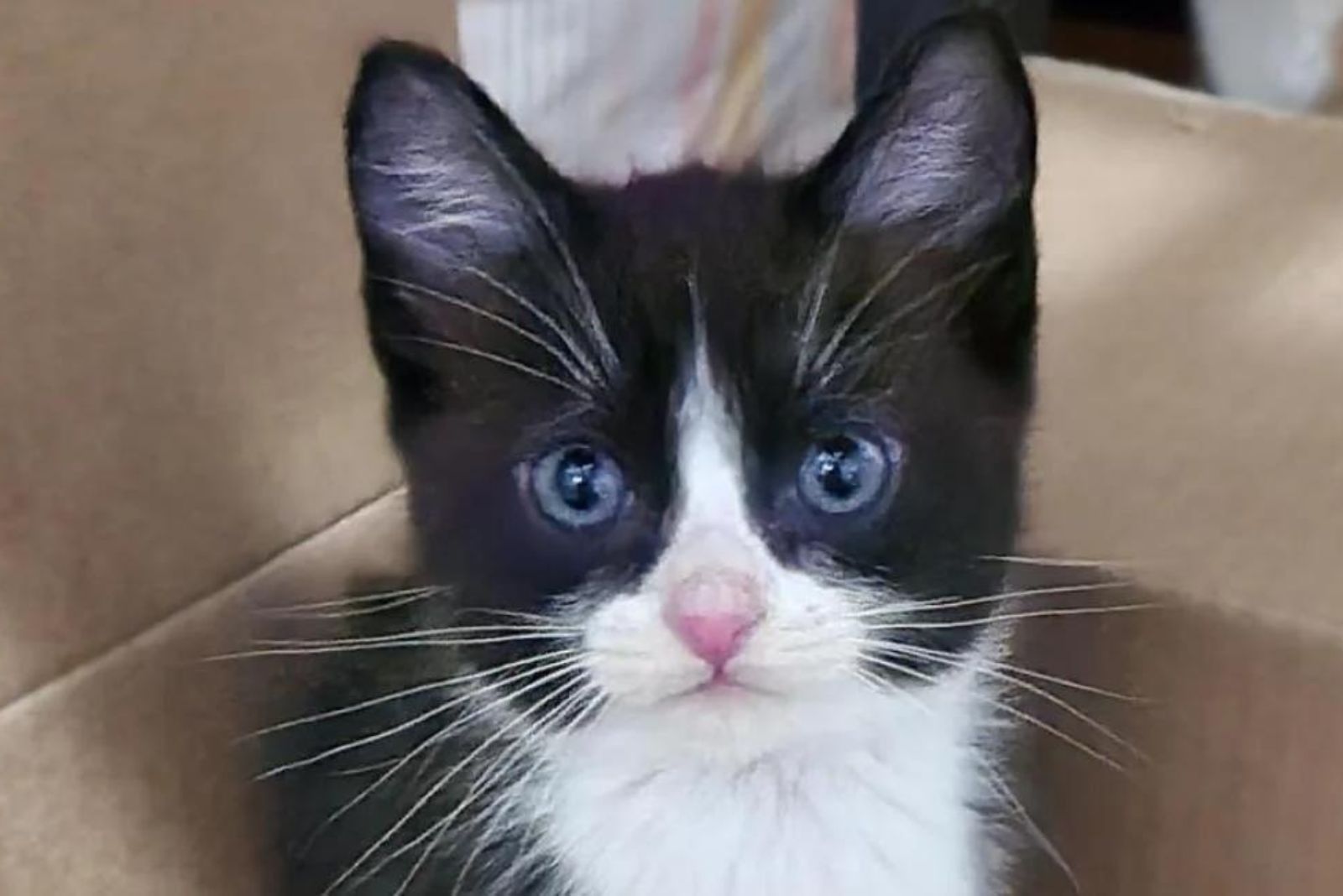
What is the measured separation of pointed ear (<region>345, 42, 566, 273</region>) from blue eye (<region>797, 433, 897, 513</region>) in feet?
0.50

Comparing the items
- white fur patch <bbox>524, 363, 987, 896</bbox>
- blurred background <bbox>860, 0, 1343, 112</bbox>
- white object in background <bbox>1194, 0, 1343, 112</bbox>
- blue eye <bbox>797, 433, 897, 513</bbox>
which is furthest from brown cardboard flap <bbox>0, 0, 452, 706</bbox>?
white object in background <bbox>1194, 0, 1343, 112</bbox>

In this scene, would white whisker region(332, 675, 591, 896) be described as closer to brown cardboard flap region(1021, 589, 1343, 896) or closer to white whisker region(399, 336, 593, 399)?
white whisker region(399, 336, 593, 399)

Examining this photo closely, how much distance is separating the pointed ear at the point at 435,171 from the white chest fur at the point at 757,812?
0.73ft

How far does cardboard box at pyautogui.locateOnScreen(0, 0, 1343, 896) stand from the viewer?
969mm

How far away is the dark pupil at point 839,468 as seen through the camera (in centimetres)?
81

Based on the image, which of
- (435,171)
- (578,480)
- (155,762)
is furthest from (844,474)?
(155,762)

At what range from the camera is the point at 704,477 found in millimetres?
794

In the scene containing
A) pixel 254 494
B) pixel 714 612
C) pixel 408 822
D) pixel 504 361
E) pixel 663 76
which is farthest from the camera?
pixel 663 76

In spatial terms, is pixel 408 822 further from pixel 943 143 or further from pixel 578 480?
pixel 943 143

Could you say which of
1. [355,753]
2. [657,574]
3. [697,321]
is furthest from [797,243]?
[355,753]

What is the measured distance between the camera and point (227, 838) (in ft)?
3.57

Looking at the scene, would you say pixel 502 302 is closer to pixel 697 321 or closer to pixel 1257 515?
pixel 697 321

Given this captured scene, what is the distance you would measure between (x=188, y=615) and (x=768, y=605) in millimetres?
413

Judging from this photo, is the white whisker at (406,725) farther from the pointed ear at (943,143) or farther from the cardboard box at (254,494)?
the pointed ear at (943,143)
